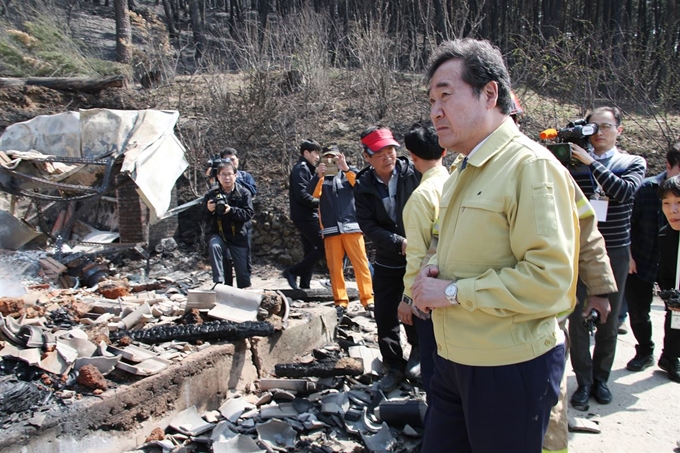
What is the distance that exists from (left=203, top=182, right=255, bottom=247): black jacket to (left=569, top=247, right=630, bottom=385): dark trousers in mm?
4056

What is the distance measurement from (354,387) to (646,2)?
67.3 ft

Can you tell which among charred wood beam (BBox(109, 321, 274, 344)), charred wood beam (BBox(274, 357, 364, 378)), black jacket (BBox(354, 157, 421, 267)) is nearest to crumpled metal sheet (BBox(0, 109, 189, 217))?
charred wood beam (BBox(109, 321, 274, 344))

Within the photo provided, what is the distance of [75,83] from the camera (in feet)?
43.1

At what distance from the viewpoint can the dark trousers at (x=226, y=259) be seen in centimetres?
664

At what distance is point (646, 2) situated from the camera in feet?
62.5

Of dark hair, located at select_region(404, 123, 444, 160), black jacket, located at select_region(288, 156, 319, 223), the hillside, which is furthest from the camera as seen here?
the hillside

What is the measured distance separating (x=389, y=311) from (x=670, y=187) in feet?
7.30

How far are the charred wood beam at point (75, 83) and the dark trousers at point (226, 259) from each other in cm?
833

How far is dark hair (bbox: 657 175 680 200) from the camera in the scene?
12.1 feet

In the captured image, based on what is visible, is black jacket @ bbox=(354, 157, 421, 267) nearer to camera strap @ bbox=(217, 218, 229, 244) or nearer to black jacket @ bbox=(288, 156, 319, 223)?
camera strap @ bbox=(217, 218, 229, 244)

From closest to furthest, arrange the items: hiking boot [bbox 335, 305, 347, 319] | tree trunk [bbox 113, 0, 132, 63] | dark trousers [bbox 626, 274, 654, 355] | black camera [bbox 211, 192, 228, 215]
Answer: dark trousers [bbox 626, 274, 654, 355]
hiking boot [bbox 335, 305, 347, 319]
black camera [bbox 211, 192, 228, 215]
tree trunk [bbox 113, 0, 132, 63]

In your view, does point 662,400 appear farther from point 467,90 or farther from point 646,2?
point 646,2

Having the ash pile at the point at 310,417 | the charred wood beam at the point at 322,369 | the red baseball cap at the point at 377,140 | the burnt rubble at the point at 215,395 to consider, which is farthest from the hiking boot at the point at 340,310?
the red baseball cap at the point at 377,140

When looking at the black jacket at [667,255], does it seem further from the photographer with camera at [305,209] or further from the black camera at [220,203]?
the black camera at [220,203]
